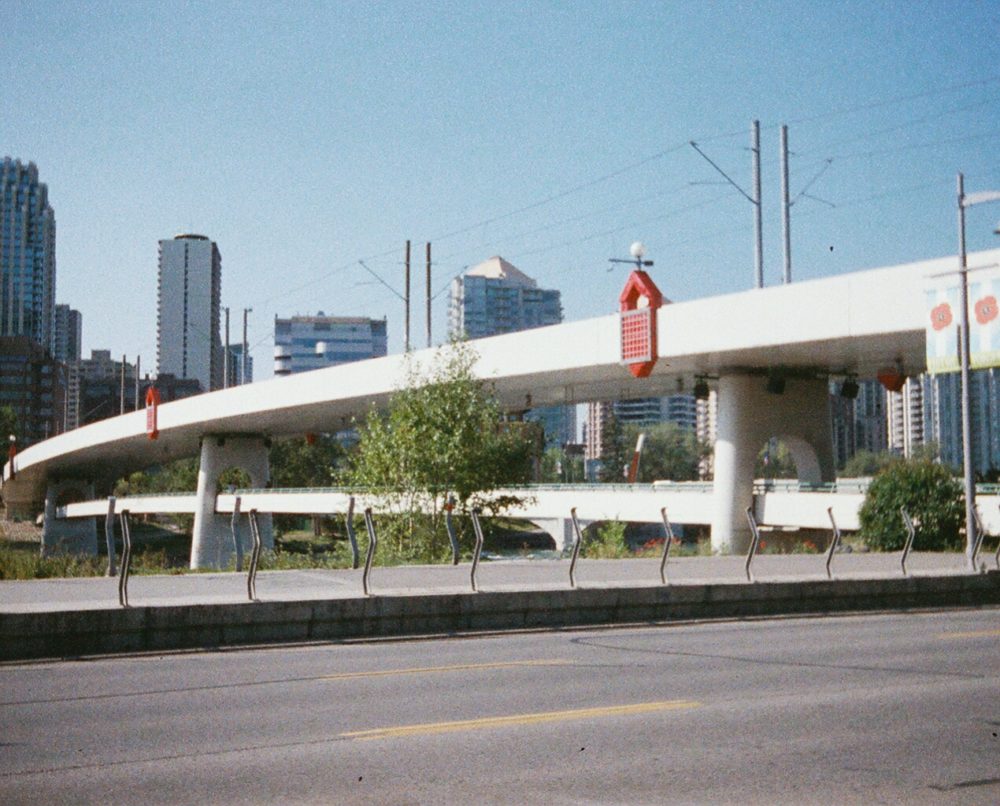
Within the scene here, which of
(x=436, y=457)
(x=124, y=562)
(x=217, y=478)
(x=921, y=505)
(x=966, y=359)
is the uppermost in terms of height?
(x=966, y=359)

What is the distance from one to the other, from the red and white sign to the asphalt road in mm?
23762

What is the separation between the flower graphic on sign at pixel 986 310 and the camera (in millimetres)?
23703

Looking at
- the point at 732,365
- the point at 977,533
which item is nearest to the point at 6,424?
the point at 732,365

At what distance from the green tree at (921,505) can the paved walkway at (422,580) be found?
368 cm

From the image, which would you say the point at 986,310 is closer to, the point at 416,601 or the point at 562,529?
the point at 416,601

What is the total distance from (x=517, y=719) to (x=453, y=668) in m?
2.97

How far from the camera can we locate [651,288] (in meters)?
37.3

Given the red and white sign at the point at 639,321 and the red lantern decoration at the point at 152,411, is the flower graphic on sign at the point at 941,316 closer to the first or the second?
the red and white sign at the point at 639,321

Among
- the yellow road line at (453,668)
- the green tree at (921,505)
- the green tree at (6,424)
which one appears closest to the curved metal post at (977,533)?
the green tree at (921,505)

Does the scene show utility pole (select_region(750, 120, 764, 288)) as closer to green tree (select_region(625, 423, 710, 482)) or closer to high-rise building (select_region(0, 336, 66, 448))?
green tree (select_region(625, 423, 710, 482))

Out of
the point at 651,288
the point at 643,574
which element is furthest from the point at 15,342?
the point at 643,574

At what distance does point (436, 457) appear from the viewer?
102 ft

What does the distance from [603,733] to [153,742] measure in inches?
125

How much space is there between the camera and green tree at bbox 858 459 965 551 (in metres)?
30.8
